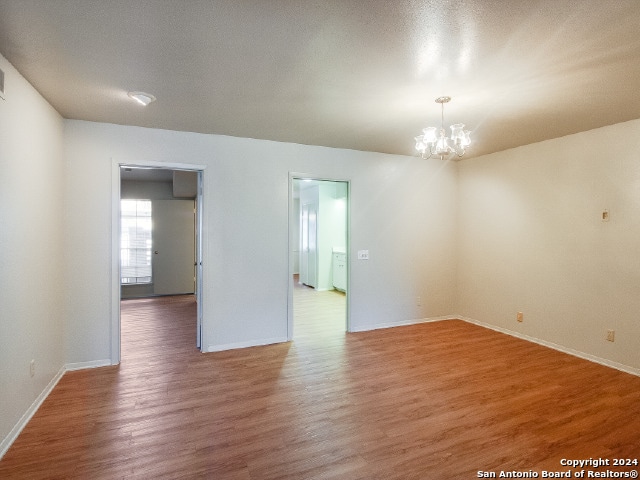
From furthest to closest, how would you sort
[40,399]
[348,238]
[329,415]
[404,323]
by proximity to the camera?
1. [404,323]
2. [348,238]
3. [40,399]
4. [329,415]

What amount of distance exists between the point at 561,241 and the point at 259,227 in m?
3.59

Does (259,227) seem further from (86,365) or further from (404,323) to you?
(404,323)

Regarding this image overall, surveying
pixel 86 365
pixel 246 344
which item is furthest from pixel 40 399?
pixel 246 344

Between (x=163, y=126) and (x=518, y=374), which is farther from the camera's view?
(x=163, y=126)

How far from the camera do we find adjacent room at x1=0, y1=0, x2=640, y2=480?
6.51 feet

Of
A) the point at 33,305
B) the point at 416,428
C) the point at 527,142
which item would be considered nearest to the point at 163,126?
the point at 33,305

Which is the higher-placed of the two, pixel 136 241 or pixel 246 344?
pixel 136 241

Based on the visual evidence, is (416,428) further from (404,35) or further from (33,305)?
(33,305)

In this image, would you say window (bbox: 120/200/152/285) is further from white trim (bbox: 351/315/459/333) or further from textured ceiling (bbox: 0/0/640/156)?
white trim (bbox: 351/315/459/333)

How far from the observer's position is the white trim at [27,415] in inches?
84.2

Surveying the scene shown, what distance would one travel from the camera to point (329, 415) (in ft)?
8.49

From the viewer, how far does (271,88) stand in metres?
2.68

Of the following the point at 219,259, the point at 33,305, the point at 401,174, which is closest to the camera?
the point at 33,305

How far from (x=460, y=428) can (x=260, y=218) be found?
2924 mm
